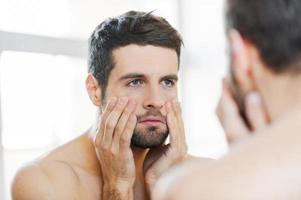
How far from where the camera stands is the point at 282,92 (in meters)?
0.53

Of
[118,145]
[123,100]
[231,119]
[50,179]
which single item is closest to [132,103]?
[123,100]

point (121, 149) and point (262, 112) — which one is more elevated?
point (262, 112)

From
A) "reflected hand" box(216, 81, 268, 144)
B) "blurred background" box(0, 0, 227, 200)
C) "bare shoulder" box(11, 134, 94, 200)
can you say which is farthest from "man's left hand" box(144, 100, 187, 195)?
"reflected hand" box(216, 81, 268, 144)

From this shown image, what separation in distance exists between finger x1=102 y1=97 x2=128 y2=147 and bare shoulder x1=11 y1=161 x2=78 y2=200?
6.0 inches

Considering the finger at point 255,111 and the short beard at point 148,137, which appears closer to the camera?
the finger at point 255,111

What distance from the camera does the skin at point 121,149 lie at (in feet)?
4.57

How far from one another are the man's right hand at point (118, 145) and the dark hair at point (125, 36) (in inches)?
6.1

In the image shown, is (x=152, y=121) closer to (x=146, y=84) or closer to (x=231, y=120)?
(x=146, y=84)

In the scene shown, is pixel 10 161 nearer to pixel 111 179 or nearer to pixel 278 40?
pixel 111 179

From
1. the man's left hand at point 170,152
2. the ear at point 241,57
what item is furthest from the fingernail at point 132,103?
the ear at point 241,57

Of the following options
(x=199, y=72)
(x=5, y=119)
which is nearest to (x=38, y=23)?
(x=5, y=119)

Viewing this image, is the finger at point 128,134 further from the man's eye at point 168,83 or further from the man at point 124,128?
the man's eye at point 168,83

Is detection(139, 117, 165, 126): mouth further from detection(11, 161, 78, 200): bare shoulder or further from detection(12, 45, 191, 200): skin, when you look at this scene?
detection(11, 161, 78, 200): bare shoulder

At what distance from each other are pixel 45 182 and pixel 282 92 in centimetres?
99
